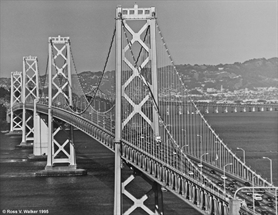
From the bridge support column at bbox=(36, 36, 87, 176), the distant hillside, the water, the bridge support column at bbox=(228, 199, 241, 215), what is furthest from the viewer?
the distant hillside

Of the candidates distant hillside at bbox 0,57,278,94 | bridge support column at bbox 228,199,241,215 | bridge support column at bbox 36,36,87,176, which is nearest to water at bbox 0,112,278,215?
bridge support column at bbox 36,36,87,176

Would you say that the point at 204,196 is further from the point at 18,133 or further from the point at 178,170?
the point at 18,133

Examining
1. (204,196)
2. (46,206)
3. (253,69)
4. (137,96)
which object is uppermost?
(253,69)

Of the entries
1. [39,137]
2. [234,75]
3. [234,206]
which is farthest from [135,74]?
[234,75]

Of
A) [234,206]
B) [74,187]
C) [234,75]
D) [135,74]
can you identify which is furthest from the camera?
[234,75]

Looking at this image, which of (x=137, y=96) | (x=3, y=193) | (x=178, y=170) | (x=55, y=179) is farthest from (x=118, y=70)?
(x=55, y=179)

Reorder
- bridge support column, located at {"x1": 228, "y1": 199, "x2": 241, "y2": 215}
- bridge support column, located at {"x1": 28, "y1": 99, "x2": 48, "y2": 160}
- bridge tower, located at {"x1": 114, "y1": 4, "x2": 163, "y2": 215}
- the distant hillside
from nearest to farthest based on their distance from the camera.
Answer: bridge support column, located at {"x1": 228, "y1": 199, "x2": 241, "y2": 215} → bridge tower, located at {"x1": 114, "y1": 4, "x2": 163, "y2": 215} → bridge support column, located at {"x1": 28, "y1": 99, "x2": 48, "y2": 160} → the distant hillside

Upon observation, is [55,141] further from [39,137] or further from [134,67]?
[134,67]

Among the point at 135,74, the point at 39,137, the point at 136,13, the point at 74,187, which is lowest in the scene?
the point at 74,187

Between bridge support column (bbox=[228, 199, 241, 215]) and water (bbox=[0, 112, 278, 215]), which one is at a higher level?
bridge support column (bbox=[228, 199, 241, 215])

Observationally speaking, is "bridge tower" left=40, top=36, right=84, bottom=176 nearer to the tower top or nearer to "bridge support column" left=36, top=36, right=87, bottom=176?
"bridge support column" left=36, top=36, right=87, bottom=176

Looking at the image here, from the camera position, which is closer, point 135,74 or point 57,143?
point 135,74
